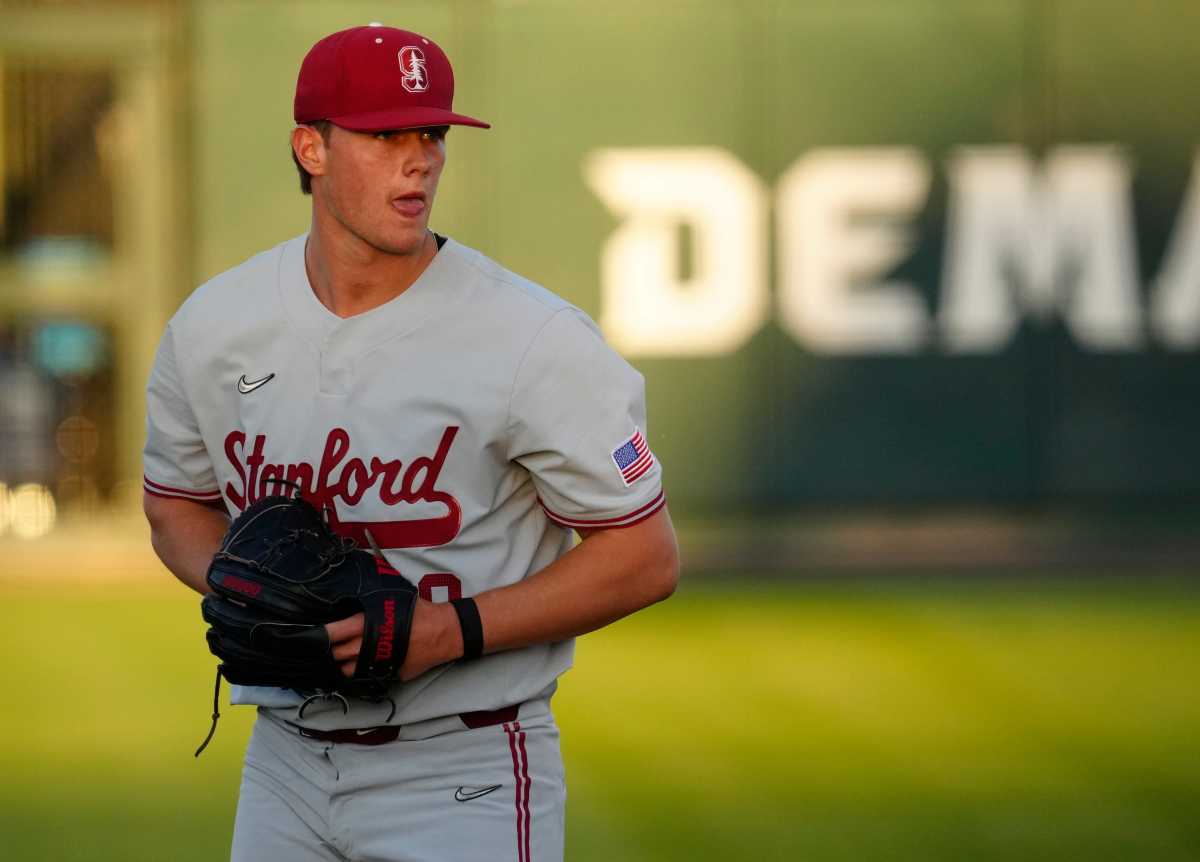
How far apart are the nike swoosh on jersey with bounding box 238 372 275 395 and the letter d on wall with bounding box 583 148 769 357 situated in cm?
831

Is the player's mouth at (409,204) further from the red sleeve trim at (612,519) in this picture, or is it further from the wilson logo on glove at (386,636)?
the wilson logo on glove at (386,636)

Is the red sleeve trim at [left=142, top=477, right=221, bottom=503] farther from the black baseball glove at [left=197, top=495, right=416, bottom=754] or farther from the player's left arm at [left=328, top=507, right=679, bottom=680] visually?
the player's left arm at [left=328, top=507, right=679, bottom=680]

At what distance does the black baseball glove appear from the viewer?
2.95 meters

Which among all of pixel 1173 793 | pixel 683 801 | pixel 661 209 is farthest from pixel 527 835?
pixel 661 209

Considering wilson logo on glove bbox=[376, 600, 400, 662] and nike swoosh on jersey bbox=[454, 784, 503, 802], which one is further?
nike swoosh on jersey bbox=[454, 784, 503, 802]

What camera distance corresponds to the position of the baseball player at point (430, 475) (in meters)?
3.06

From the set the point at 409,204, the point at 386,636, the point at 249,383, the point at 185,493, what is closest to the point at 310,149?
the point at 409,204

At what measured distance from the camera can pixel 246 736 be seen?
7109mm

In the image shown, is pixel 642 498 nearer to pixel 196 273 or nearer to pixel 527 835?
pixel 527 835

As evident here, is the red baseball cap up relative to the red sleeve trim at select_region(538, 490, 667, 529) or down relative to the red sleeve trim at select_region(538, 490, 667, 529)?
up

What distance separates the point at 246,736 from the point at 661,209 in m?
5.42

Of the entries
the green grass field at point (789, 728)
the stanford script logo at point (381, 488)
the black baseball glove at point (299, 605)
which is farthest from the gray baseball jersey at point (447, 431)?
the green grass field at point (789, 728)

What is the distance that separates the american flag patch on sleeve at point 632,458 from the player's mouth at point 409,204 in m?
0.52

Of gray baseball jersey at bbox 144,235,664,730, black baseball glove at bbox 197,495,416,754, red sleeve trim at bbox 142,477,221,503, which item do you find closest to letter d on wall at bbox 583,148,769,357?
red sleeve trim at bbox 142,477,221,503
